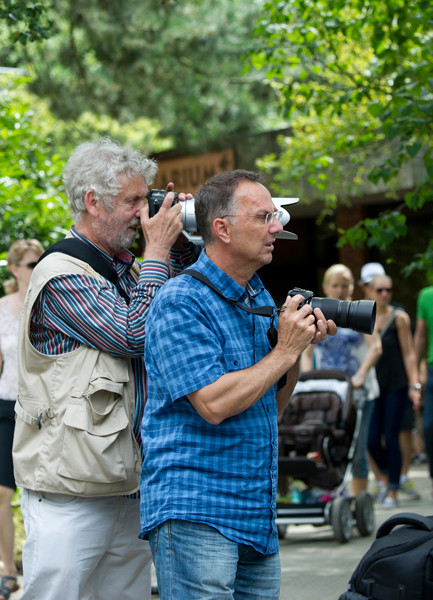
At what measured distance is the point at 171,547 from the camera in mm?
2453

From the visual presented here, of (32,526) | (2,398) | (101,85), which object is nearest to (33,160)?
(2,398)

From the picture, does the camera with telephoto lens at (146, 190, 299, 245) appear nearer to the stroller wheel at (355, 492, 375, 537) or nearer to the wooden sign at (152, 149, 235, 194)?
the stroller wheel at (355, 492, 375, 537)

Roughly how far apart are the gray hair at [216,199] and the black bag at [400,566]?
3.58 ft

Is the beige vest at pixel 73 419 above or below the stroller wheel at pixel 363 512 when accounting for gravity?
above

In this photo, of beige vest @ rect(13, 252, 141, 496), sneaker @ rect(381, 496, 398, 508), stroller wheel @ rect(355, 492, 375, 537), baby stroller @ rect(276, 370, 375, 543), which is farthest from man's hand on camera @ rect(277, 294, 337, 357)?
sneaker @ rect(381, 496, 398, 508)

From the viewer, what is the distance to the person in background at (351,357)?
22.8 feet

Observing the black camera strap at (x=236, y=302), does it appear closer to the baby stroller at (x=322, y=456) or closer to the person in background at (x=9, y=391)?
the person in background at (x=9, y=391)

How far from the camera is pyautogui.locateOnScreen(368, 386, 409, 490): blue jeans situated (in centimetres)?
753

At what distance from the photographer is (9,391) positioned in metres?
5.26

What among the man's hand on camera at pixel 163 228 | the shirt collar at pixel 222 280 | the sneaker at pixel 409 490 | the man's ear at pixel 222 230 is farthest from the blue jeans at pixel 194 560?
the sneaker at pixel 409 490

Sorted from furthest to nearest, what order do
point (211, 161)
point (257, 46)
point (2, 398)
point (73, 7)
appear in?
point (211, 161) < point (73, 7) < point (257, 46) < point (2, 398)

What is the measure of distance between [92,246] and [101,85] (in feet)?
40.4

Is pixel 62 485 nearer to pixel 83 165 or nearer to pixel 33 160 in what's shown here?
pixel 83 165

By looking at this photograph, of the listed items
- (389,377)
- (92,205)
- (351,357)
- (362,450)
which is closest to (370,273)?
(389,377)
